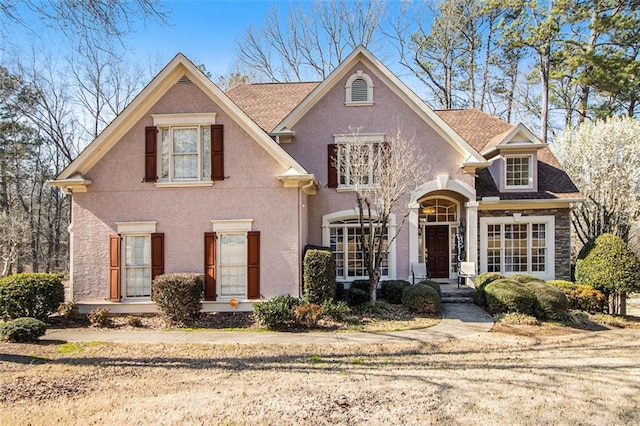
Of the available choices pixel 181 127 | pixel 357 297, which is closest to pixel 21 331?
pixel 181 127

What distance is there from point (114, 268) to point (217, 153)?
442 cm

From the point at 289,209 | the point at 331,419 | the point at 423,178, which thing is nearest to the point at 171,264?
the point at 289,209

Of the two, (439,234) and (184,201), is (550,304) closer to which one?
(439,234)

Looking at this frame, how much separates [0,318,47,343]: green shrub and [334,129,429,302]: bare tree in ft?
28.1

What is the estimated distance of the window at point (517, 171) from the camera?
15.6 metres

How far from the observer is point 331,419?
507 centimetres

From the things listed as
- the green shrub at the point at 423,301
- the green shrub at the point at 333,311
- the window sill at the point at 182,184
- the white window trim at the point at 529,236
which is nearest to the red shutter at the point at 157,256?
the window sill at the point at 182,184

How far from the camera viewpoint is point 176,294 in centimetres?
1052

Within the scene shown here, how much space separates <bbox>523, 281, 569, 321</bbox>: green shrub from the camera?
11578 millimetres

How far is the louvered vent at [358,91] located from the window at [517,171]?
6213 mm

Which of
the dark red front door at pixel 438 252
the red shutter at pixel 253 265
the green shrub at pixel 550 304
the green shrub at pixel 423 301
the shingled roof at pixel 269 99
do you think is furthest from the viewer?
the shingled roof at pixel 269 99

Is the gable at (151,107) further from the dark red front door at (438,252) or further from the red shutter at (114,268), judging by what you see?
the dark red front door at (438,252)

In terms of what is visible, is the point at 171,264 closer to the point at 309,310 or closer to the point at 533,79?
the point at 309,310

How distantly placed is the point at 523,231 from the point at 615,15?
1593cm
